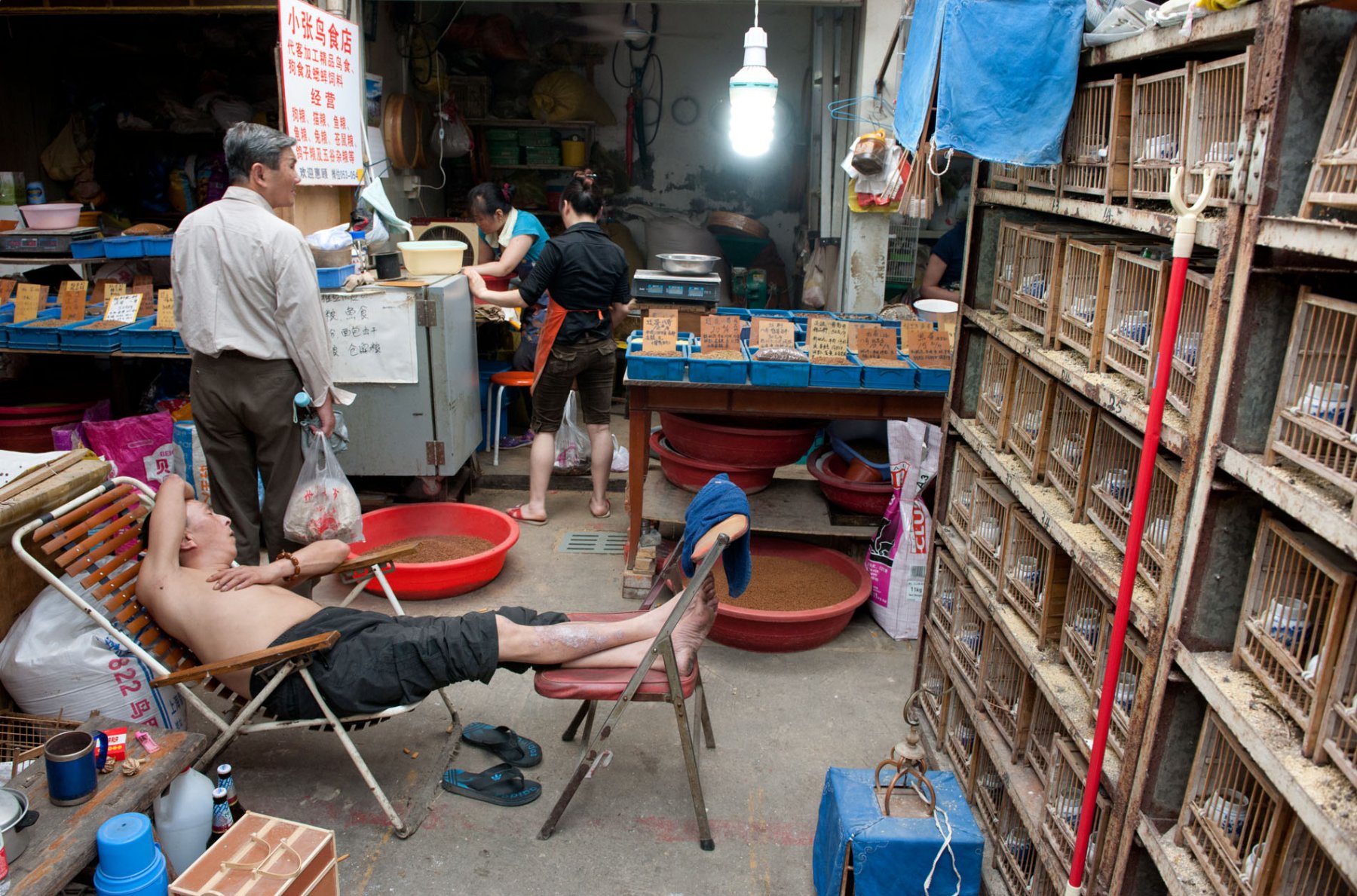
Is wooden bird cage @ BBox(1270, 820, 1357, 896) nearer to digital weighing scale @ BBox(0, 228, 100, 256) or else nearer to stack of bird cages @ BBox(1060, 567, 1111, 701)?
stack of bird cages @ BBox(1060, 567, 1111, 701)

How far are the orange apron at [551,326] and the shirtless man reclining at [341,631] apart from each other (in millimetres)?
2563

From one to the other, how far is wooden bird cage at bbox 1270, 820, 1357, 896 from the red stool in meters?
5.66

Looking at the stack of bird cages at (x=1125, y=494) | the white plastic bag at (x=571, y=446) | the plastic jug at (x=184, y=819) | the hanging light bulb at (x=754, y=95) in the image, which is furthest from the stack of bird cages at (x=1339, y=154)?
the white plastic bag at (x=571, y=446)

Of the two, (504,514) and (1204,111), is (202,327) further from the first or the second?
(1204,111)

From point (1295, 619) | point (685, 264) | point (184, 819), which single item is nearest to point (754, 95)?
point (685, 264)

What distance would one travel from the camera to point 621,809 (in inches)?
135

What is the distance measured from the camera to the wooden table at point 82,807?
2205 mm

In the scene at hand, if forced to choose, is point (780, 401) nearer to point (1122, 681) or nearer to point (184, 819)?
point (1122, 681)

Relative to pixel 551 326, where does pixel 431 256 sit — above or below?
above

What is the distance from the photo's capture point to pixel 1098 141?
8.59 feet

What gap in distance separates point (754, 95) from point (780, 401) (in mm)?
1565

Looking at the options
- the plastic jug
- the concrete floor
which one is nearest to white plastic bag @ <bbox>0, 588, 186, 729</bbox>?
the plastic jug

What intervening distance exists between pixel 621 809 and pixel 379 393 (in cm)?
319

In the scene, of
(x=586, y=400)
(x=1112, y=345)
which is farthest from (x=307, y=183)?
(x=1112, y=345)
